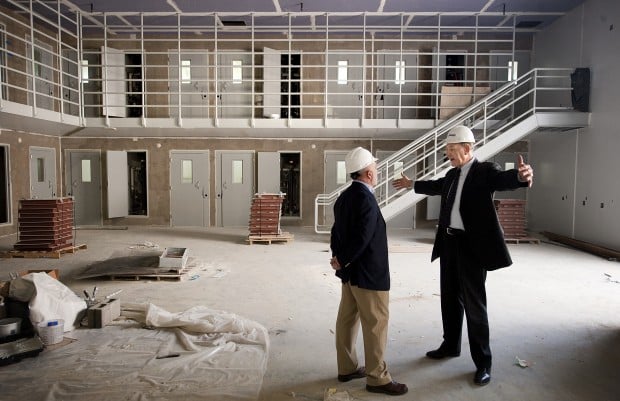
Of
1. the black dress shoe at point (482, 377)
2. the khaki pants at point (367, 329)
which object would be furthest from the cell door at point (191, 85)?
the black dress shoe at point (482, 377)

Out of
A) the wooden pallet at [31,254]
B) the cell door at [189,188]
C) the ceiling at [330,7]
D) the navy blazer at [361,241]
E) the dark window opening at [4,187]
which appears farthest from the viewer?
the cell door at [189,188]

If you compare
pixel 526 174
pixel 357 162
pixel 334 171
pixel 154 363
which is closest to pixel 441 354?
pixel 526 174

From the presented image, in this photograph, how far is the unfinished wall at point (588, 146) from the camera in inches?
328

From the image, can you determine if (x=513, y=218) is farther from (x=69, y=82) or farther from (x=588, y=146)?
(x=69, y=82)

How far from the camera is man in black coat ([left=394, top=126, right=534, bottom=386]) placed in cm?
320

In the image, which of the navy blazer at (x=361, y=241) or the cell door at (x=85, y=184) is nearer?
the navy blazer at (x=361, y=241)

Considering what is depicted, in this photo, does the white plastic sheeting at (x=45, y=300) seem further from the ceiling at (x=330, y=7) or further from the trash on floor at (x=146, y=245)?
the ceiling at (x=330, y=7)

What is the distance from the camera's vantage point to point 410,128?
1026 cm

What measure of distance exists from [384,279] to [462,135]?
1358mm

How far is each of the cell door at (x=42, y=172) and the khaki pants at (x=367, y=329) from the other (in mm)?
10483

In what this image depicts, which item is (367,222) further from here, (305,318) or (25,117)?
(25,117)

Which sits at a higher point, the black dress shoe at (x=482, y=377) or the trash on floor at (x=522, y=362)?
the black dress shoe at (x=482, y=377)

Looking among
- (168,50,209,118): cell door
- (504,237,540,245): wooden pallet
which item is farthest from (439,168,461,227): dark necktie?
(168,50,209,118): cell door

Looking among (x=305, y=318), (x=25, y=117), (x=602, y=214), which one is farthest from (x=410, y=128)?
(x=25, y=117)
